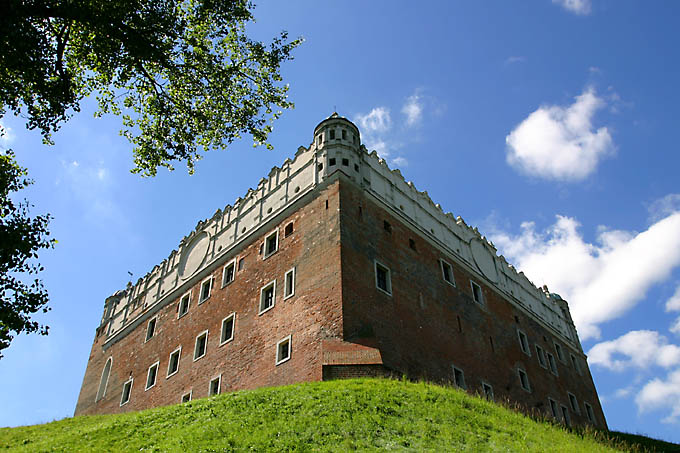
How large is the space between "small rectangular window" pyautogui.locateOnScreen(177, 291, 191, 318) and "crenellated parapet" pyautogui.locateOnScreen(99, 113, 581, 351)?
63 cm

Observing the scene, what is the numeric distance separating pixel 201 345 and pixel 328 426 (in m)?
14.8

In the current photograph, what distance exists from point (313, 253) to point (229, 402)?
8125 millimetres

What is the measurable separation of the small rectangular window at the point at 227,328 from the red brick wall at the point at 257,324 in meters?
0.32

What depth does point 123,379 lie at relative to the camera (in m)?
31.9

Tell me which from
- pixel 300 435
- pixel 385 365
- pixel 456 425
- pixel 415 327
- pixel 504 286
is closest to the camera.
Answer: pixel 300 435

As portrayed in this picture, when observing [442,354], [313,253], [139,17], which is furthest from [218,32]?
[442,354]

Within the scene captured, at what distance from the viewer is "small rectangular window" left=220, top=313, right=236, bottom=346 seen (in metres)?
26.0

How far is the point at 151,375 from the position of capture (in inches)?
1174

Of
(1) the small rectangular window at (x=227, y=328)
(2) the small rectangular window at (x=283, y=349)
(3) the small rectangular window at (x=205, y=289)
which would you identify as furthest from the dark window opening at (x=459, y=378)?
(3) the small rectangular window at (x=205, y=289)

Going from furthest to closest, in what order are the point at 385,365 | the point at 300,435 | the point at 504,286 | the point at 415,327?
the point at 504,286 < the point at 415,327 < the point at 385,365 < the point at 300,435

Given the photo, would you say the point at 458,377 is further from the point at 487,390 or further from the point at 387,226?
the point at 387,226

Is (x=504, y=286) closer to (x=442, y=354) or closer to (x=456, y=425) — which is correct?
(x=442, y=354)

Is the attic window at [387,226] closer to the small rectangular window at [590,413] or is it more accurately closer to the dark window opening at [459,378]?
the dark window opening at [459,378]

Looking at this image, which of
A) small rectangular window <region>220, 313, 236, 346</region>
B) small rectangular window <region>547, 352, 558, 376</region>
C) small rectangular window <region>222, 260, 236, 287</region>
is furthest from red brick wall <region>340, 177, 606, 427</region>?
small rectangular window <region>222, 260, 236, 287</region>
